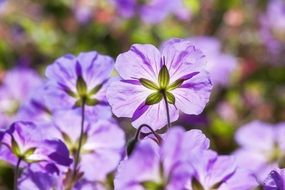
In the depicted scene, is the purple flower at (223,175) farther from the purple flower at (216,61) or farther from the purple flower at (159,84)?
the purple flower at (216,61)

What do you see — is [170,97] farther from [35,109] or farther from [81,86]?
[35,109]

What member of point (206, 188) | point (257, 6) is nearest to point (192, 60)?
point (206, 188)

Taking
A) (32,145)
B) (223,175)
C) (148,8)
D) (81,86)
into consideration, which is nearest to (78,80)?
(81,86)

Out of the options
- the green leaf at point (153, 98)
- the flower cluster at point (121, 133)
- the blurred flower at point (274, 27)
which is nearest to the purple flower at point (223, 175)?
the flower cluster at point (121, 133)

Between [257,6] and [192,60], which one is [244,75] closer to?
[257,6]

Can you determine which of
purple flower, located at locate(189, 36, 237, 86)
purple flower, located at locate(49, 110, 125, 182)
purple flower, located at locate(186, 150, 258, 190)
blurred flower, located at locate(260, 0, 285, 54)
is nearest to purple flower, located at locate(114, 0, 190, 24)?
purple flower, located at locate(189, 36, 237, 86)

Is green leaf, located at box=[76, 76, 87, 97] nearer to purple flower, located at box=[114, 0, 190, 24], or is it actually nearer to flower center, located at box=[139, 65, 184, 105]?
flower center, located at box=[139, 65, 184, 105]
